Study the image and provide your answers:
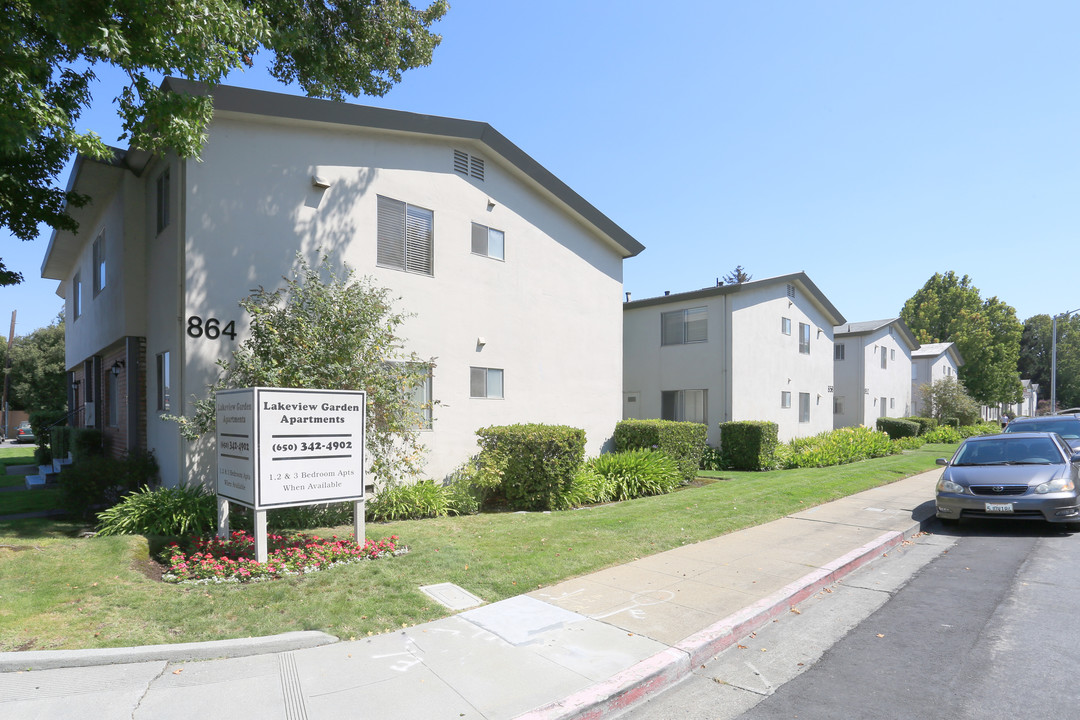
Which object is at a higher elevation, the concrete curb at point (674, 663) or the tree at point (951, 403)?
the tree at point (951, 403)

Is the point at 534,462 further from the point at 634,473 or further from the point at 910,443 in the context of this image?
the point at 910,443

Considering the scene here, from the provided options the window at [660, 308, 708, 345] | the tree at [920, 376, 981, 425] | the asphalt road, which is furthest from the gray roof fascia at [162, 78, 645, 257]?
the tree at [920, 376, 981, 425]

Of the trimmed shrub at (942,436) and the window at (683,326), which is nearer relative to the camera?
the window at (683,326)

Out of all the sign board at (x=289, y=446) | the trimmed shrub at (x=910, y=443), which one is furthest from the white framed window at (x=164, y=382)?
the trimmed shrub at (x=910, y=443)

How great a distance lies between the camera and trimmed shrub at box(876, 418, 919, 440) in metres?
30.6

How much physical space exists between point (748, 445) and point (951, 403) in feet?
76.7

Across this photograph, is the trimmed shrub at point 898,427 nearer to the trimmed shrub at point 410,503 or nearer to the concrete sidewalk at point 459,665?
the trimmed shrub at point 410,503

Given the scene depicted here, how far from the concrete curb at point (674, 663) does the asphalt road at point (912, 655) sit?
97 mm

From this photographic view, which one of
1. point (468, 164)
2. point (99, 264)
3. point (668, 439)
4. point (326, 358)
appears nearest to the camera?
point (326, 358)

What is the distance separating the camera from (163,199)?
10.9 meters

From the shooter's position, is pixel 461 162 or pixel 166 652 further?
pixel 461 162

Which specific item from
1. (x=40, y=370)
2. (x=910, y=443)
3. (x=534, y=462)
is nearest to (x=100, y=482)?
(x=534, y=462)

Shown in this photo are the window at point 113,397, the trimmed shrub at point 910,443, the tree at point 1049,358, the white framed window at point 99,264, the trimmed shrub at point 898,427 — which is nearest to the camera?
the window at point 113,397

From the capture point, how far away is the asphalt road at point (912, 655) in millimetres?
4301
